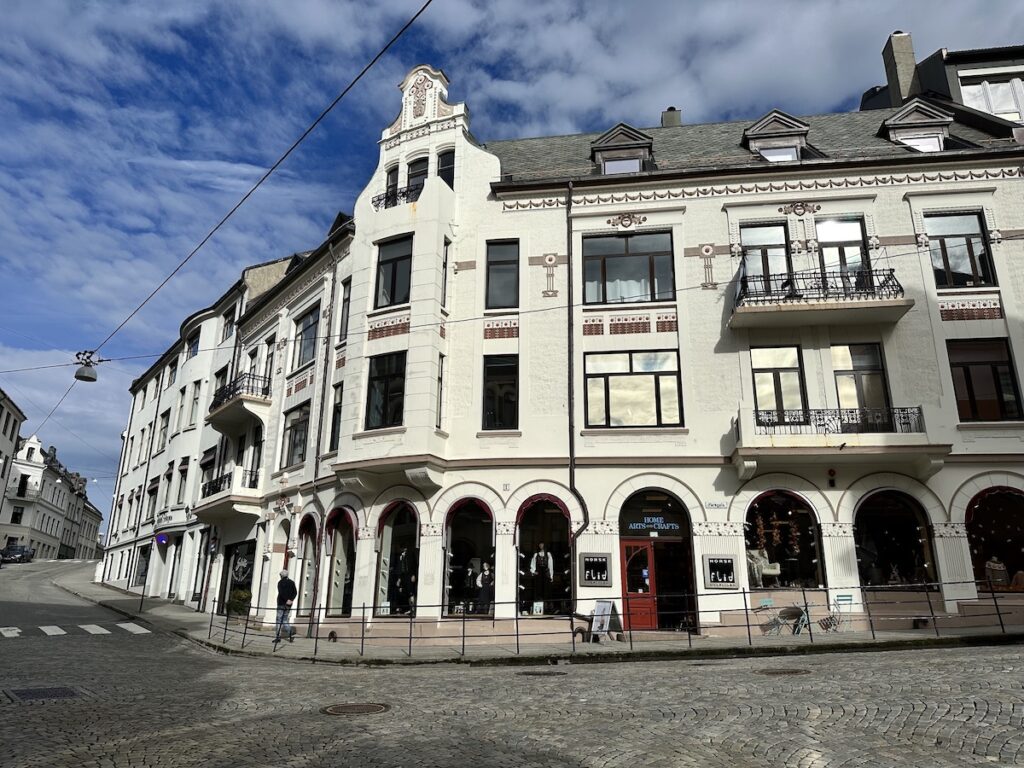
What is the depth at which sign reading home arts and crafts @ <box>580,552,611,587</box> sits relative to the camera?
722 inches

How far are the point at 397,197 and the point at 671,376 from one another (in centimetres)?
1018

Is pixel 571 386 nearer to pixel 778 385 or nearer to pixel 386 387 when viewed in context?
pixel 386 387

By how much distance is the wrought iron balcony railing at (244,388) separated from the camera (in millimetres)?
27697

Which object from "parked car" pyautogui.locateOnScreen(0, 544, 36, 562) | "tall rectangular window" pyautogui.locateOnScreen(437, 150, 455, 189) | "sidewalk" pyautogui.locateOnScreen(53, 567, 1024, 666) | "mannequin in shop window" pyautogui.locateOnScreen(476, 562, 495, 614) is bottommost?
"sidewalk" pyautogui.locateOnScreen(53, 567, 1024, 666)

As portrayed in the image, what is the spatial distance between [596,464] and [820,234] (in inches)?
360

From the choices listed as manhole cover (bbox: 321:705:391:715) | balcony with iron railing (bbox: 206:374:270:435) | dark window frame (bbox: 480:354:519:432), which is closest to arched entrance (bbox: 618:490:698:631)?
dark window frame (bbox: 480:354:519:432)

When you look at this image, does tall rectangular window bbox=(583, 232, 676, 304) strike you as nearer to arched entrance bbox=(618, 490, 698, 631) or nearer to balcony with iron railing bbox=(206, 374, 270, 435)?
arched entrance bbox=(618, 490, 698, 631)

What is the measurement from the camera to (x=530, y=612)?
18531 millimetres

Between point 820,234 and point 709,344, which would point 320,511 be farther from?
point 820,234

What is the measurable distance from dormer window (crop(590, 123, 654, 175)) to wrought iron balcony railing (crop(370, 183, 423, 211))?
5.75 m

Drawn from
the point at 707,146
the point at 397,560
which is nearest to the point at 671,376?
the point at 707,146

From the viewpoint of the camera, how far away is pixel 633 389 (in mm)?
19938

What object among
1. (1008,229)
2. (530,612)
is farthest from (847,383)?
(530,612)

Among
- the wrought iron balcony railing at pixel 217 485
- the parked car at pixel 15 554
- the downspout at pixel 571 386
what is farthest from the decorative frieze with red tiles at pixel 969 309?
the parked car at pixel 15 554
